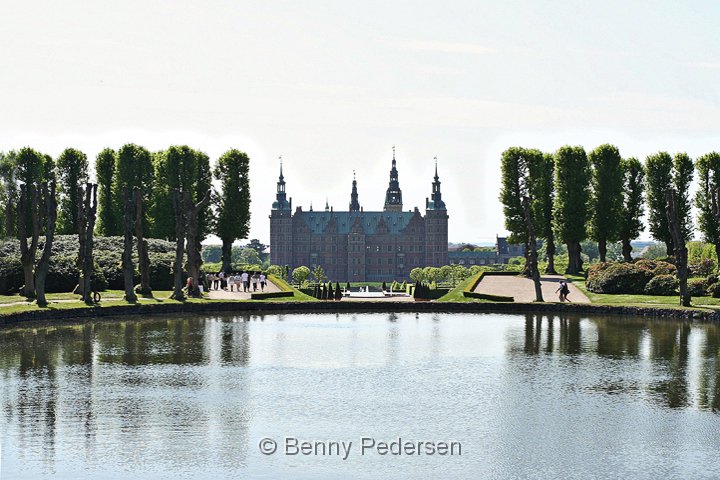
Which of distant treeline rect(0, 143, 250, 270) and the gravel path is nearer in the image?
the gravel path

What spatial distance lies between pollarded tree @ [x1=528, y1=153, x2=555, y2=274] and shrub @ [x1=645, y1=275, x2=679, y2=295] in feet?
65.3

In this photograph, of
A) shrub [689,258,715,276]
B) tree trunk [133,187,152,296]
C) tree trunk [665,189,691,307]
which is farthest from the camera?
shrub [689,258,715,276]

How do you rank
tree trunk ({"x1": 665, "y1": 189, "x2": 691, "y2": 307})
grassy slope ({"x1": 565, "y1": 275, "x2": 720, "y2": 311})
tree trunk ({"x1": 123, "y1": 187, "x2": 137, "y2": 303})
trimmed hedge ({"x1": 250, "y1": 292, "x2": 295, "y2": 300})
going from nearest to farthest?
tree trunk ({"x1": 665, "y1": 189, "x2": 691, "y2": 307}) → grassy slope ({"x1": 565, "y1": 275, "x2": 720, "y2": 311}) → tree trunk ({"x1": 123, "y1": 187, "x2": 137, "y2": 303}) → trimmed hedge ({"x1": 250, "y1": 292, "x2": 295, "y2": 300})

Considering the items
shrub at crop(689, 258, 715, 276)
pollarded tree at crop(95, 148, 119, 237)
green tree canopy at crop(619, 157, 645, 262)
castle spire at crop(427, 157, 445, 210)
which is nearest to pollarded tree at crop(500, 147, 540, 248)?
green tree canopy at crop(619, 157, 645, 262)

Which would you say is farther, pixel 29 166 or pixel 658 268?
pixel 29 166

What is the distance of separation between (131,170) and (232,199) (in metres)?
8.73

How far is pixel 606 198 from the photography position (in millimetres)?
78500

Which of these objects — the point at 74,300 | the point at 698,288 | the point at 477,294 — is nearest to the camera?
the point at 74,300

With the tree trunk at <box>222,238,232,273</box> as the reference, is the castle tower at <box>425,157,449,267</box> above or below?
above

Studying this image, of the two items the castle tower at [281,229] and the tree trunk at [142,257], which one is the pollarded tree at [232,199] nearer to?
the tree trunk at [142,257]

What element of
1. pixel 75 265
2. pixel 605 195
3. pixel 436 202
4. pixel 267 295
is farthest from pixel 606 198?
pixel 436 202

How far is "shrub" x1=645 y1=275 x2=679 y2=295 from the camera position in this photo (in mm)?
60312

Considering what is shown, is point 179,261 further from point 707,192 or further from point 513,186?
point 707,192

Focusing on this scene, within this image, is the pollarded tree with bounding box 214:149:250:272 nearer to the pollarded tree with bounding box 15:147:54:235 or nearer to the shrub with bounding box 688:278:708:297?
the pollarded tree with bounding box 15:147:54:235
